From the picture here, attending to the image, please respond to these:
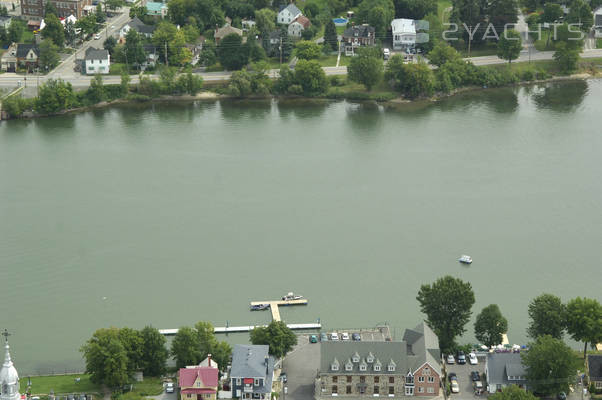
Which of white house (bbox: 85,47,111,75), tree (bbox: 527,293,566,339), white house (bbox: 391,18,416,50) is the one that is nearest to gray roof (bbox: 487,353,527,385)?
tree (bbox: 527,293,566,339)

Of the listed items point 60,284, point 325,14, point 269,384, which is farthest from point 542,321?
point 325,14

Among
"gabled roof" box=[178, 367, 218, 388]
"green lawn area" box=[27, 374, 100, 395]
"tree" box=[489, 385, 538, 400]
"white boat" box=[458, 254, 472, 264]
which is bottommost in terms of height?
"tree" box=[489, 385, 538, 400]

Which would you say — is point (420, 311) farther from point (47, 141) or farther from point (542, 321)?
point (47, 141)

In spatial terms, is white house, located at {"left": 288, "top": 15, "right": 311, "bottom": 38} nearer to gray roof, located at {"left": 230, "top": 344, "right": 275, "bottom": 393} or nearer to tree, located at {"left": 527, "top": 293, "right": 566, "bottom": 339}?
tree, located at {"left": 527, "top": 293, "right": 566, "bottom": 339}

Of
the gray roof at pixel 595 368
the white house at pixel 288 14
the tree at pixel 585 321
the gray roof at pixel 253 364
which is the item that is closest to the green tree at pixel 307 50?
the white house at pixel 288 14

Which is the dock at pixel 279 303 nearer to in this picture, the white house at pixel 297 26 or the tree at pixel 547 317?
the tree at pixel 547 317

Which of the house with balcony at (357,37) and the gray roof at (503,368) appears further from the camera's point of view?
the house with balcony at (357,37)

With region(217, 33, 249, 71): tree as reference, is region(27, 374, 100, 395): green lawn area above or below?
below
